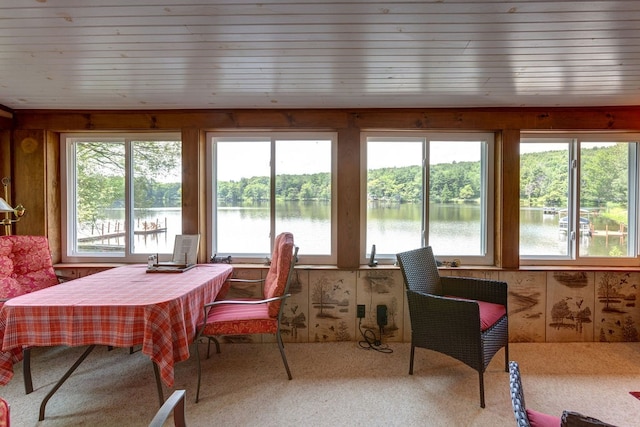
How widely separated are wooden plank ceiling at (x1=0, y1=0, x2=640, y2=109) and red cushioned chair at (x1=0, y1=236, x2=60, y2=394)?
1.28m

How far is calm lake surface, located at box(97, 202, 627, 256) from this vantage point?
3125 millimetres

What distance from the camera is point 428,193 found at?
3.14 m

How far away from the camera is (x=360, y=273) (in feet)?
9.61

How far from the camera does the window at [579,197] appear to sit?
3064mm

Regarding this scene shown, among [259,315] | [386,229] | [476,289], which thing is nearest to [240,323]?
[259,315]

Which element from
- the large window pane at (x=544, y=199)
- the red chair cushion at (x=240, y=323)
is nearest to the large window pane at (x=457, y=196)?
the large window pane at (x=544, y=199)

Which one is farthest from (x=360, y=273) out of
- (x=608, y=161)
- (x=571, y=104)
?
(x=608, y=161)

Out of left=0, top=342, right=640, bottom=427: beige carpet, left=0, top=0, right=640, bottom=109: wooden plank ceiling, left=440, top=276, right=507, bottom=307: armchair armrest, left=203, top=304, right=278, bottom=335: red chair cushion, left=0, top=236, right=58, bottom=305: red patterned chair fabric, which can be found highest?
left=0, top=0, right=640, bottom=109: wooden plank ceiling

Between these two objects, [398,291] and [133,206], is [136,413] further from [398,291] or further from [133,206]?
[398,291]

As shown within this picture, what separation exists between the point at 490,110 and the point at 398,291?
192 centimetres

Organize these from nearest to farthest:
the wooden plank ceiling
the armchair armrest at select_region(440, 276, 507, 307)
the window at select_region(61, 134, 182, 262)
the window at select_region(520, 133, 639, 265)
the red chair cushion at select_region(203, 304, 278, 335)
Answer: the wooden plank ceiling → the red chair cushion at select_region(203, 304, 278, 335) → the armchair armrest at select_region(440, 276, 507, 307) → the window at select_region(520, 133, 639, 265) → the window at select_region(61, 134, 182, 262)

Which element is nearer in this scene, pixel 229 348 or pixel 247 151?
pixel 229 348

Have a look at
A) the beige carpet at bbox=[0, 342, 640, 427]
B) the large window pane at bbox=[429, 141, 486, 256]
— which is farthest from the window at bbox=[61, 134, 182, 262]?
the large window pane at bbox=[429, 141, 486, 256]

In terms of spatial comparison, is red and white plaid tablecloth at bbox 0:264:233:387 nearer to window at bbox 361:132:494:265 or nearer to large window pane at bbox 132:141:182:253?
large window pane at bbox 132:141:182:253
